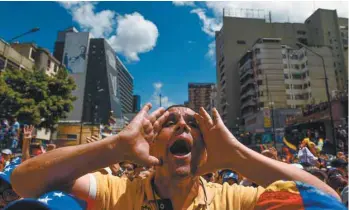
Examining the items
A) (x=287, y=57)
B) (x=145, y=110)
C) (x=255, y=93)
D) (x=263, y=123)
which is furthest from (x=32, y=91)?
(x=287, y=57)

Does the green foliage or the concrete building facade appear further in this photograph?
the concrete building facade

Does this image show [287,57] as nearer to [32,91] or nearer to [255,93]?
[255,93]

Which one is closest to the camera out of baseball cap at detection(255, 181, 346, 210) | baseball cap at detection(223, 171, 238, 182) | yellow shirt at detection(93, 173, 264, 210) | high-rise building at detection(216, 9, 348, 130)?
baseball cap at detection(255, 181, 346, 210)

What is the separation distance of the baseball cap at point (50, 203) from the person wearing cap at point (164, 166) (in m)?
0.36

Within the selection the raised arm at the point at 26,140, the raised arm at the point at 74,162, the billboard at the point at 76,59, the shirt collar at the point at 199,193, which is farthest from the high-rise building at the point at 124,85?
the raised arm at the point at 74,162

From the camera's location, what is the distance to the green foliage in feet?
85.0

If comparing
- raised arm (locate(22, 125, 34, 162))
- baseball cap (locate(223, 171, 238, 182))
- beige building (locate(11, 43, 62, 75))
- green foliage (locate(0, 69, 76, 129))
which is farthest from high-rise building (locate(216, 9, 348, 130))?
raised arm (locate(22, 125, 34, 162))

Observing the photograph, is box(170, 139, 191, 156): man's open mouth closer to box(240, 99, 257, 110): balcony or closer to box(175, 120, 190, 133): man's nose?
box(175, 120, 190, 133): man's nose

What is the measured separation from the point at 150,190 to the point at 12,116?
27.6 metres

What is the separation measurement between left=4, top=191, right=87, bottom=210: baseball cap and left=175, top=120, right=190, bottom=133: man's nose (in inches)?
32.4

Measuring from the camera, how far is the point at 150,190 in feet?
6.16

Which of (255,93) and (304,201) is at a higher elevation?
(255,93)

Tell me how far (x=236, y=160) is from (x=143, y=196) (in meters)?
0.63

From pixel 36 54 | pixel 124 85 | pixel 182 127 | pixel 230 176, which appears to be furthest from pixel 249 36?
pixel 124 85
